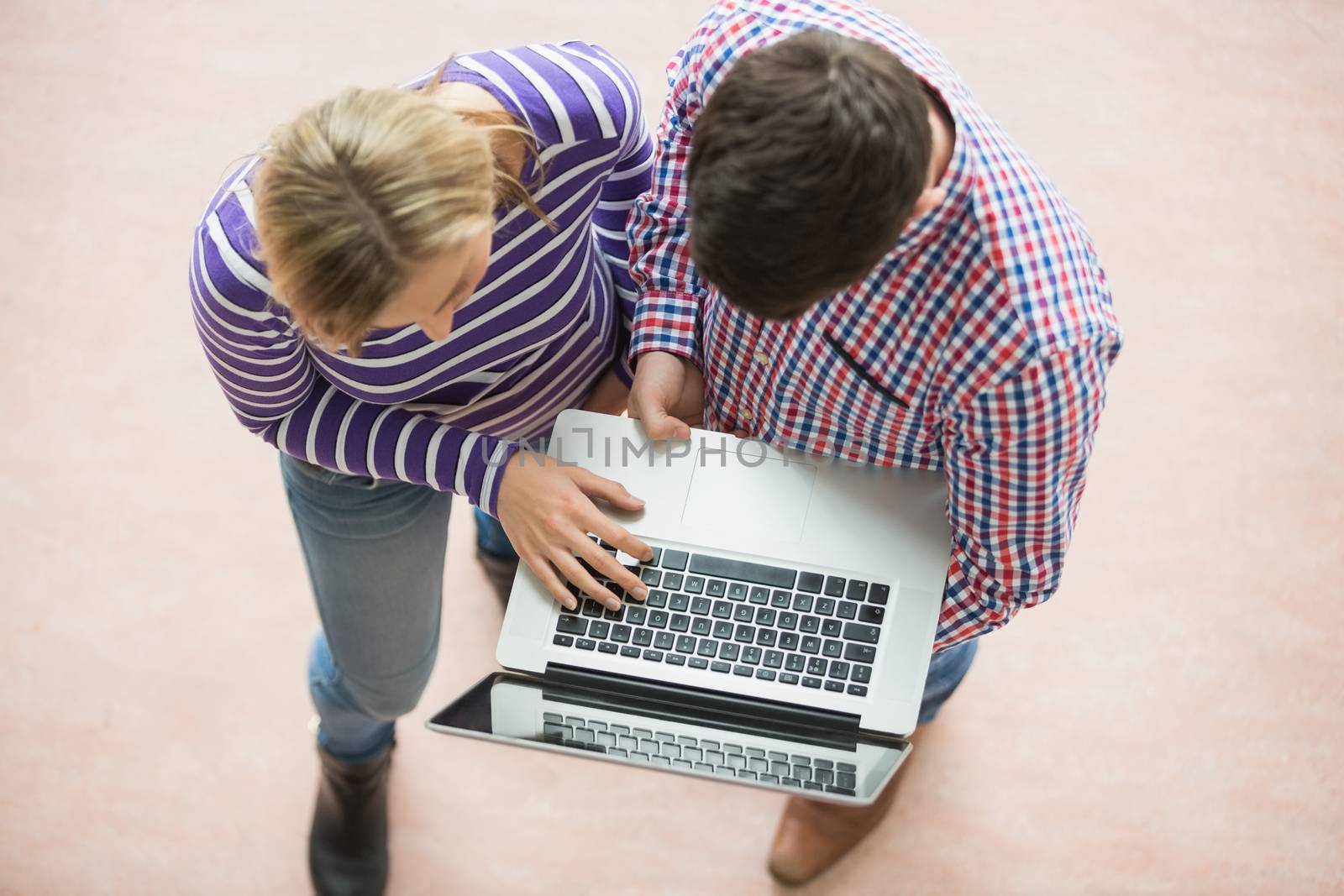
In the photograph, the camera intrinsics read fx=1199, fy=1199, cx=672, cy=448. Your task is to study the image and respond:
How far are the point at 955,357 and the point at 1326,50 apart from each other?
1.62 metres

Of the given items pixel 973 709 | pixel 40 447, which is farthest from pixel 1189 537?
pixel 40 447

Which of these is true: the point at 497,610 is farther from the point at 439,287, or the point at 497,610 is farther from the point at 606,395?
the point at 439,287

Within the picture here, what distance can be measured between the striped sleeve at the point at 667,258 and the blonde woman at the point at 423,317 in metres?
0.03

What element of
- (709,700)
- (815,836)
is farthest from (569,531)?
(815,836)

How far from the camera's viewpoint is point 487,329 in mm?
1040

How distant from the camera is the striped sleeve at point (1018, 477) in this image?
32.5 inches

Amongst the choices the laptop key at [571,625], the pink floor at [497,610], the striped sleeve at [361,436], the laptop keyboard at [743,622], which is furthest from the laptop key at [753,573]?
the pink floor at [497,610]

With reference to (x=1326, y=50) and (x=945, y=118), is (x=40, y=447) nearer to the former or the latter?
(x=945, y=118)

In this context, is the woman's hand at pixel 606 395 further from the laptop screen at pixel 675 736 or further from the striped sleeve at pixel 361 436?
the laptop screen at pixel 675 736

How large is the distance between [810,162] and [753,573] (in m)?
0.41

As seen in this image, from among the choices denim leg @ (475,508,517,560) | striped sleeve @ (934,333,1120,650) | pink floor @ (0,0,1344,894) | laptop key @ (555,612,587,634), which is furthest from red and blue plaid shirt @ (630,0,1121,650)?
pink floor @ (0,0,1344,894)

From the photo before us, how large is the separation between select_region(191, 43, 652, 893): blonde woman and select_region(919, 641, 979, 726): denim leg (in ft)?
1.63

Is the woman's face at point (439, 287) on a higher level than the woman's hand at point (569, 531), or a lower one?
higher

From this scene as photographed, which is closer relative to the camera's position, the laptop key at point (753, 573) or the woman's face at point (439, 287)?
the woman's face at point (439, 287)
